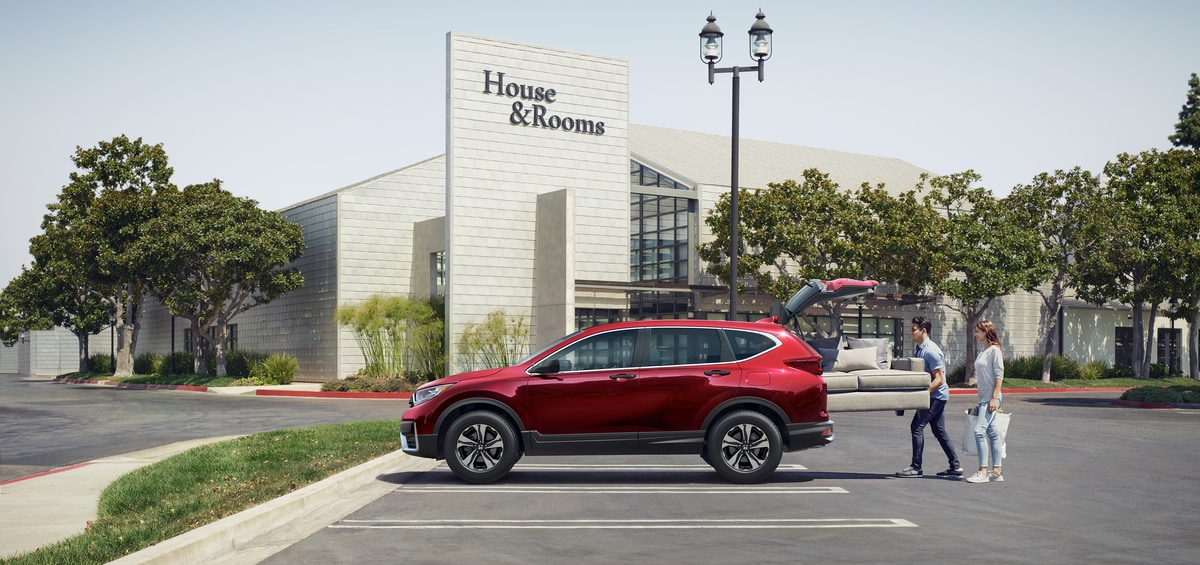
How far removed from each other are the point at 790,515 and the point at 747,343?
2940 mm

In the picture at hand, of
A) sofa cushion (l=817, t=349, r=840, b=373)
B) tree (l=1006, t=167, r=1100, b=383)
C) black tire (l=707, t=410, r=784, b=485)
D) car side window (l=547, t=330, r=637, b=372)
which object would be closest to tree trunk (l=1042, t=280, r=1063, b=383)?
tree (l=1006, t=167, r=1100, b=383)

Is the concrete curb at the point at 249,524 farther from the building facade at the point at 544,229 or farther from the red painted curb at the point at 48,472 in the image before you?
the building facade at the point at 544,229

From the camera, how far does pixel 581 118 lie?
38438 mm

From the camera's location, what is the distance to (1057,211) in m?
44.2

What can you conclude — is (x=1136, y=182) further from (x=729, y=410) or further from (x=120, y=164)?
(x=120, y=164)

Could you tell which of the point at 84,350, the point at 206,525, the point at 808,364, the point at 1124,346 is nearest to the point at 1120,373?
the point at 1124,346

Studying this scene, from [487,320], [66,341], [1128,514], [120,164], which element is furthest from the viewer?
[66,341]

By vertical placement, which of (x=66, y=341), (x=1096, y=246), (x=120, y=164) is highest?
(x=120, y=164)

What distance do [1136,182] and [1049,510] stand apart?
3849 centimetres

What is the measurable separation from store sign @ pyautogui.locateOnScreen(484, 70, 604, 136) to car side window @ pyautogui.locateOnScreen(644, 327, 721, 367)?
25.4 metres

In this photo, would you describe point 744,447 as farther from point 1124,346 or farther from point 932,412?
point 1124,346

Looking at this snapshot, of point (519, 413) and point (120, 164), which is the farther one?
Result: point (120, 164)

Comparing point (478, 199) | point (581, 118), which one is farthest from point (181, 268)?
point (581, 118)

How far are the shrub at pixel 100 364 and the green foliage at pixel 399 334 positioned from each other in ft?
133
